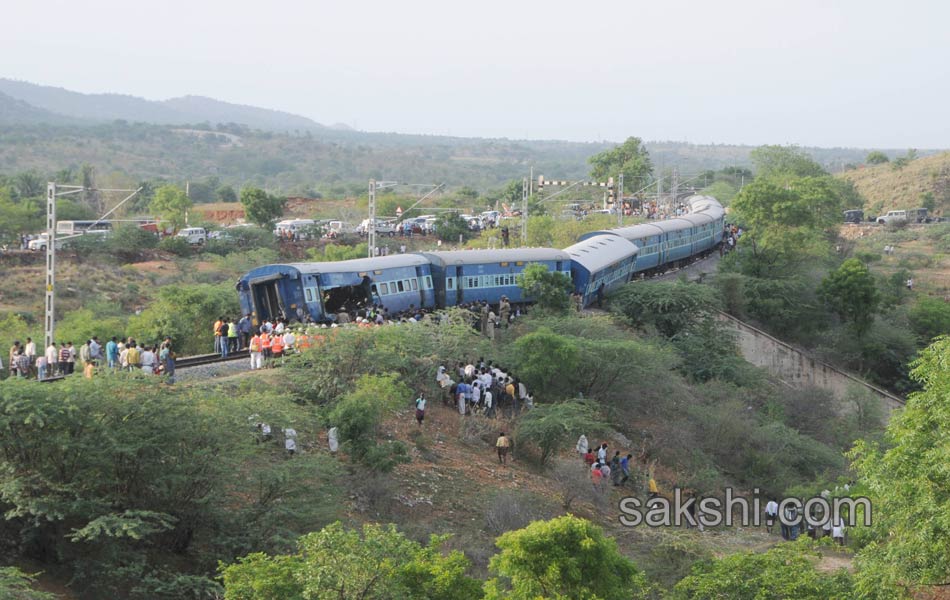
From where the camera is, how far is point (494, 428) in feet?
94.8

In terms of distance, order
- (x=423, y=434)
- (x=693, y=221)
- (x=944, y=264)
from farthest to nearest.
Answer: (x=944, y=264)
(x=693, y=221)
(x=423, y=434)

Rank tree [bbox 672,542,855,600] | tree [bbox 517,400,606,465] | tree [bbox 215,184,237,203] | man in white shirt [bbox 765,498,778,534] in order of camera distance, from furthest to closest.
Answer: tree [bbox 215,184,237,203] < tree [bbox 517,400,606,465] < man in white shirt [bbox 765,498,778,534] < tree [bbox 672,542,855,600]

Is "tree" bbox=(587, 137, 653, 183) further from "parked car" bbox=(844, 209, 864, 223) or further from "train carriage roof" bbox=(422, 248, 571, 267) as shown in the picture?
"train carriage roof" bbox=(422, 248, 571, 267)

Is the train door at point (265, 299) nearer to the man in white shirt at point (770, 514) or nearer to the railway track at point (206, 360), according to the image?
the railway track at point (206, 360)

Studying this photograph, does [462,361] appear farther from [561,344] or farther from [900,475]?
[900,475]

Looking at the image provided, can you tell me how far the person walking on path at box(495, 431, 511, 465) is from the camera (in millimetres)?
27062

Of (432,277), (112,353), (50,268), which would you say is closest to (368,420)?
(112,353)

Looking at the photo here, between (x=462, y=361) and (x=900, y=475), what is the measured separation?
15476 millimetres

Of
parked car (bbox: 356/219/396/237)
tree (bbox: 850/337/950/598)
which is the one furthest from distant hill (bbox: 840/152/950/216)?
tree (bbox: 850/337/950/598)

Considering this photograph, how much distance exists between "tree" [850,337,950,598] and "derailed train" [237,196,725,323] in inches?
718

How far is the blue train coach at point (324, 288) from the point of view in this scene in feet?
108

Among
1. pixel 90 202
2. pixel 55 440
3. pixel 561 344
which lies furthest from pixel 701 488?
pixel 90 202

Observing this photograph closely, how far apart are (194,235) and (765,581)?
58.2 meters

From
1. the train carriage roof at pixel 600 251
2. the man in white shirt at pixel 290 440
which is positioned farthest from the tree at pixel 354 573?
the train carriage roof at pixel 600 251
